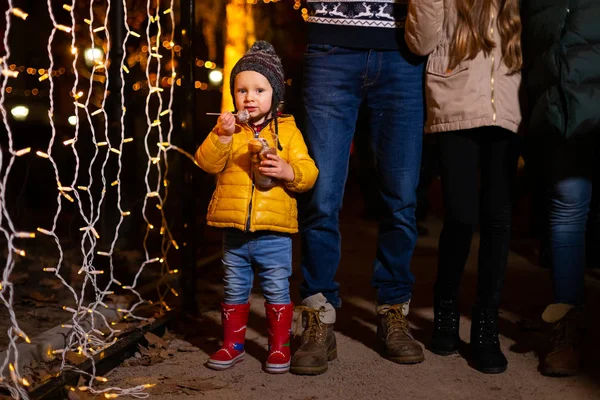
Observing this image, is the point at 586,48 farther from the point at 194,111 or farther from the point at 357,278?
the point at 357,278

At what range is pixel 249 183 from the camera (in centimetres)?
260

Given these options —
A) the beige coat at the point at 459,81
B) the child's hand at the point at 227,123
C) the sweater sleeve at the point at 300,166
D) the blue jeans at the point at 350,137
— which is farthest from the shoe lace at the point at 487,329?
the child's hand at the point at 227,123

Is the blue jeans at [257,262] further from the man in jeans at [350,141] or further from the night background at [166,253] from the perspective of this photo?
the night background at [166,253]

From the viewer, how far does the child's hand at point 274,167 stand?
8.17ft

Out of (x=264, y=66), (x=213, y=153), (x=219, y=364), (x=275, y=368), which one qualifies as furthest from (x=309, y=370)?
(x=264, y=66)

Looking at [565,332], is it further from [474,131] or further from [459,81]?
[459,81]

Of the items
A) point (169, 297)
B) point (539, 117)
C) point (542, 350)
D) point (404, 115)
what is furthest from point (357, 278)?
point (539, 117)

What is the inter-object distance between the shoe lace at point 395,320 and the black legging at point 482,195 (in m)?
0.27

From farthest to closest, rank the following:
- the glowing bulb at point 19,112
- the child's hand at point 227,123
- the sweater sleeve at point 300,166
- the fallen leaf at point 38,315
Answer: the glowing bulb at point 19,112
the fallen leaf at point 38,315
the sweater sleeve at point 300,166
the child's hand at point 227,123

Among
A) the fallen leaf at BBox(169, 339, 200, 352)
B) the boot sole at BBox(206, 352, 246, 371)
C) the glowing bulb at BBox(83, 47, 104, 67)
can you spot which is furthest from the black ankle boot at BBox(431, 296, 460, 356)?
the glowing bulb at BBox(83, 47, 104, 67)

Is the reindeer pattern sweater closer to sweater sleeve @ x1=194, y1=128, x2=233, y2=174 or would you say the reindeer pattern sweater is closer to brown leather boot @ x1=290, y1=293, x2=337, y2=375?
sweater sleeve @ x1=194, y1=128, x2=233, y2=174

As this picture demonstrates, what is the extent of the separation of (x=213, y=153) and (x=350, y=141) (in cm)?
53

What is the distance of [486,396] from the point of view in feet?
7.96

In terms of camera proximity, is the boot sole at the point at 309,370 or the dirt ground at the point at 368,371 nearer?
the dirt ground at the point at 368,371
